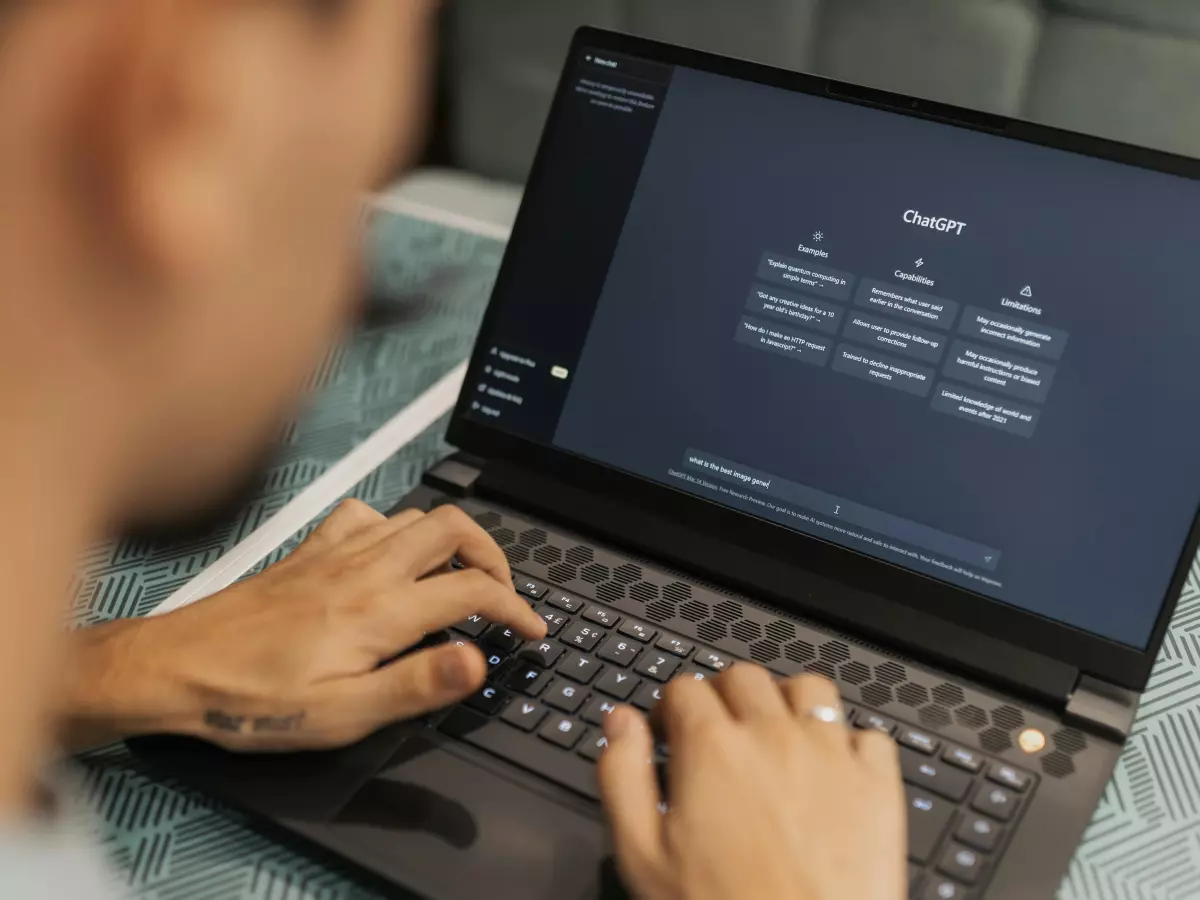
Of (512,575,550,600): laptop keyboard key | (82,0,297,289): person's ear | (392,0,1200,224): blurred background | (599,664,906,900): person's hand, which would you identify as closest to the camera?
(82,0,297,289): person's ear

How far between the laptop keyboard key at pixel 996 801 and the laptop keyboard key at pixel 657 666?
0.17m

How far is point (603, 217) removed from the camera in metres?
Answer: 0.72

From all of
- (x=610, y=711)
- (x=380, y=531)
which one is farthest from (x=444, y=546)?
(x=610, y=711)

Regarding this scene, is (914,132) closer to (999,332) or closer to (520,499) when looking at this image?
(999,332)

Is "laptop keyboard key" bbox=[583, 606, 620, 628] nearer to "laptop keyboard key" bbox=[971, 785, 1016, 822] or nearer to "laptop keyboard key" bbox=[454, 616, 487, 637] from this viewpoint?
"laptop keyboard key" bbox=[454, 616, 487, 637]

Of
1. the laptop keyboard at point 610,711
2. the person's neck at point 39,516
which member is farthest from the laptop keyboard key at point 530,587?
the person's neck at point 39,516

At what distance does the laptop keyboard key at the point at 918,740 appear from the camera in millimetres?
558

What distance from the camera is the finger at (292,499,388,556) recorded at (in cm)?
65

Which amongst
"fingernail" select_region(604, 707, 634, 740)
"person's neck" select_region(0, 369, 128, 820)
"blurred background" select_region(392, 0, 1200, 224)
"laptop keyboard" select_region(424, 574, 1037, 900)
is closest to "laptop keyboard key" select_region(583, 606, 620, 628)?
"laptop keyboard" select_region(424, 574, 1037, 900)

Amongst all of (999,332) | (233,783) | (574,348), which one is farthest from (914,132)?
(233,783)

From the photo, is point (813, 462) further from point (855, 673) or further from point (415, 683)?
point (415, 683)

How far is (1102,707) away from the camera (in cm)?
58

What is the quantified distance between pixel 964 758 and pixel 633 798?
18cm

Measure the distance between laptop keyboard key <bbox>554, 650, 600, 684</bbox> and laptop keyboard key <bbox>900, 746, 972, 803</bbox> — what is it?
171 millimetres
